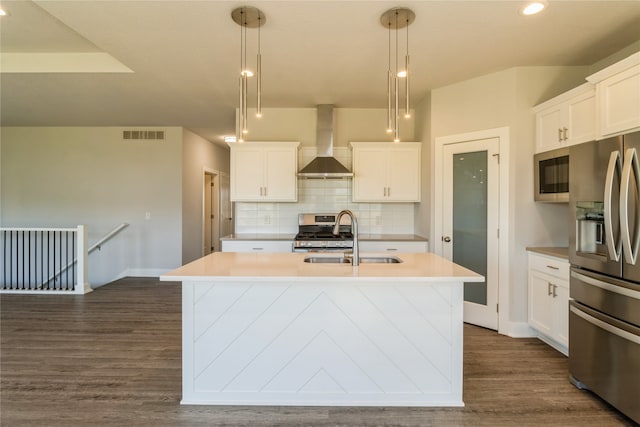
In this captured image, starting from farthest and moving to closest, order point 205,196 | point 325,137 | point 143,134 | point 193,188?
1. point 205,196
2. point 193,188
3. point 143,134
4. point 325,137

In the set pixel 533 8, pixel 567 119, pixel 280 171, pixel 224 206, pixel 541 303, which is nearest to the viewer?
pixel 533 8

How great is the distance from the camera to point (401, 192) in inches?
173

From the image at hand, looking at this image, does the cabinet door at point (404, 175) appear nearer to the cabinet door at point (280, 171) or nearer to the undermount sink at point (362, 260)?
the cabinet door at point (280, 171)

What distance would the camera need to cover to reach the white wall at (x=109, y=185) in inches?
228

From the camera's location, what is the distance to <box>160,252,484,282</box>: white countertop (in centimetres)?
190

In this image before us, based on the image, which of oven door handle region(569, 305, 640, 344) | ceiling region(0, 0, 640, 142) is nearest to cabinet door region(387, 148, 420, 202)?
ceiling region(0, 0, 640, 142)

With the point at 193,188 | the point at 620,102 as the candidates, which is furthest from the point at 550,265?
the point at 193,188

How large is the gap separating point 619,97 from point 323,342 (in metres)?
2.65

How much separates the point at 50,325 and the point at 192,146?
12.4 ft

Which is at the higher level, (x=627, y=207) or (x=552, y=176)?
(x=552, y=176)

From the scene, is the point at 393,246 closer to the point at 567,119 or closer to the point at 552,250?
the point at 552,250

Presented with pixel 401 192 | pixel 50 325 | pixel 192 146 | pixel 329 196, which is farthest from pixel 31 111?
pixel 401 192

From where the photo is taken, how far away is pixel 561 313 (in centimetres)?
272

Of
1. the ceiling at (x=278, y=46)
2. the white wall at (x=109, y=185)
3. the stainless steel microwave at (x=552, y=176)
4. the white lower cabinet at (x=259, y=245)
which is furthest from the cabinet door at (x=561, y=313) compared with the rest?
the white wall at (x=109, y=185)
